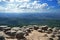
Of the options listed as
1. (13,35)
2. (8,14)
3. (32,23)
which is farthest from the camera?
(32,23)

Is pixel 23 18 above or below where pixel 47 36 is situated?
above

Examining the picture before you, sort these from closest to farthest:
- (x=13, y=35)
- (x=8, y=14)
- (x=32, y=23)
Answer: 1. (x=13, y=35)
2. (x=8, y=14)
3. (x=32, y=23)

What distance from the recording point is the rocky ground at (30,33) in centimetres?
657

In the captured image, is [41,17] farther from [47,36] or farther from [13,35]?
[13,35]

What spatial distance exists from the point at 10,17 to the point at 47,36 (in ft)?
8.18

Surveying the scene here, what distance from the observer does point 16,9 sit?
337 inches

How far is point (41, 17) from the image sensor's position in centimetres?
879

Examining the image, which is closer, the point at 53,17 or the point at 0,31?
the point at 0,31

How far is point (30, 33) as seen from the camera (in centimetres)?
749

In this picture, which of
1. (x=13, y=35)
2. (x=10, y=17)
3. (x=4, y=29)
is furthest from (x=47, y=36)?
(x=10, y=17)

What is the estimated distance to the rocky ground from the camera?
657cm

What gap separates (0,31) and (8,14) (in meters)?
1.47

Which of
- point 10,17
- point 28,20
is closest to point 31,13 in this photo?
point 28,20

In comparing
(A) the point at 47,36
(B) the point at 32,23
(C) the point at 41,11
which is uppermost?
(C) the point at 41,11
